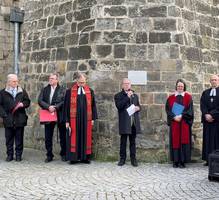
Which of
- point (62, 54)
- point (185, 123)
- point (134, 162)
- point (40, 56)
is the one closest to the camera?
point (134, 162)

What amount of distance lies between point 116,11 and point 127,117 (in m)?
2.32

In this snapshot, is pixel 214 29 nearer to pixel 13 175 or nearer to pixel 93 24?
pixel 93 24

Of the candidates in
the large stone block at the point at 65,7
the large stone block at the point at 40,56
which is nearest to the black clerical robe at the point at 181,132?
the large stone block at the point at 65,7

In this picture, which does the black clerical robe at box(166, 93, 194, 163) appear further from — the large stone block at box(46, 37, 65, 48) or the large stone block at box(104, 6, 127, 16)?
the large stone block at box(46, 37, 65, 48)

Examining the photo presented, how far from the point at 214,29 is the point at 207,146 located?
10.1ft

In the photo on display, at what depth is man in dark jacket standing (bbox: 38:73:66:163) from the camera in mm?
9039

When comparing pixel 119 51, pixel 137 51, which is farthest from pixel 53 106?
pixel 137 51

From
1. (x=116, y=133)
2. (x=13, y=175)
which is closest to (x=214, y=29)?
(x=116, y=133)

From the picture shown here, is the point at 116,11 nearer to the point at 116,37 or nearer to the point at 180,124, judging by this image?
the point at 116,37

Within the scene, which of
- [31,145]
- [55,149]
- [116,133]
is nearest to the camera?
[116,133]

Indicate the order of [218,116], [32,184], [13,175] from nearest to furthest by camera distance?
[32,184] < [13,175] < [218,116]

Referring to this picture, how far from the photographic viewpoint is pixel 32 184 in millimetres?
6762

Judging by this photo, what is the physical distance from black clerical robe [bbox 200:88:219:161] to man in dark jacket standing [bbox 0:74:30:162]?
3631 mm

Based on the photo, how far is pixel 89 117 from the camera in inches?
347
